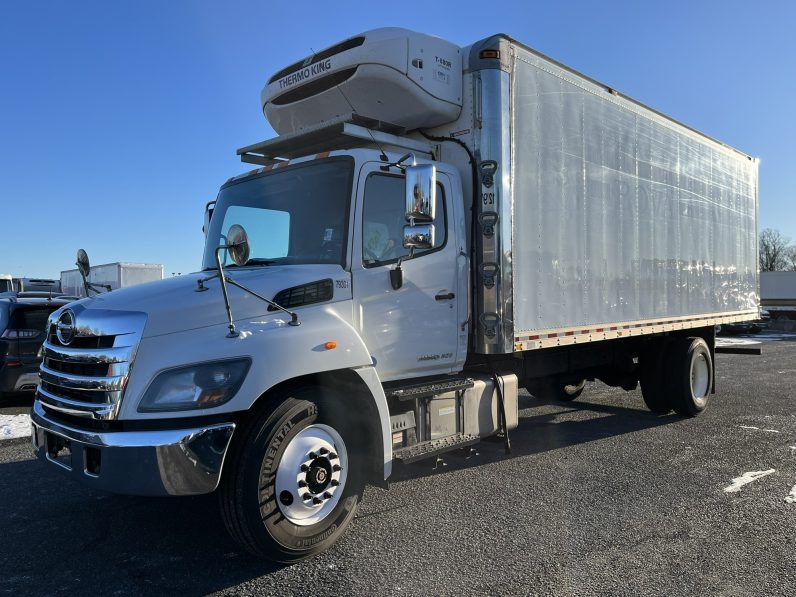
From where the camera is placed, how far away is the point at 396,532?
14.2ft

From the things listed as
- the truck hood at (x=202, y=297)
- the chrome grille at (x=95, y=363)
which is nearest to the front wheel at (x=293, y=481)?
the truck hood at (x=202, y=297)

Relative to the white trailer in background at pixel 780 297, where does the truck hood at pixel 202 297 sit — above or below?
above

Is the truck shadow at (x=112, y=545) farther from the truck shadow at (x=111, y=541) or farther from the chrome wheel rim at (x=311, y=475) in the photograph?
the chrome wheel rim at (x=311, y=475)

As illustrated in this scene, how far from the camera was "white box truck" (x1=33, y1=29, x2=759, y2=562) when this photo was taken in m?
3.44

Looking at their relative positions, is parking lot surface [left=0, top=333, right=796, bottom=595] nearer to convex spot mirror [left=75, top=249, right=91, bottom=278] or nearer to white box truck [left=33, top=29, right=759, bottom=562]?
white box truck [left=33, top=29, right=759, bottom=562]

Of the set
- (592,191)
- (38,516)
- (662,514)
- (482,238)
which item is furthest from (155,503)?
(592,191)

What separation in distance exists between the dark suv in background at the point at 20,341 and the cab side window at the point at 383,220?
21.6 feet

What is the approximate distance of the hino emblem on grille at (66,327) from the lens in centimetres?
366

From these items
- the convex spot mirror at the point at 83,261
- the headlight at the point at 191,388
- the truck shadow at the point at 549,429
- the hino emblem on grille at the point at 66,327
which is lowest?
the truck shadow at the point at 549,429

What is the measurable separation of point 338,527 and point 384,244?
2014 millimetres

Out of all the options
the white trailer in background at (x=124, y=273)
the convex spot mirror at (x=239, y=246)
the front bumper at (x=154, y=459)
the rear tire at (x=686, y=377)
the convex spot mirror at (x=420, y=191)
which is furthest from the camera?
the white trailer in background at (x=124, y=273)

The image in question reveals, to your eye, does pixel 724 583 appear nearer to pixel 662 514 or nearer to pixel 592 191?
pixel 662 514

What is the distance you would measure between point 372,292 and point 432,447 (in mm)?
1359

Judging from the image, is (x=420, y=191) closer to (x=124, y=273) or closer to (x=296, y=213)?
(x=296, y=213)
